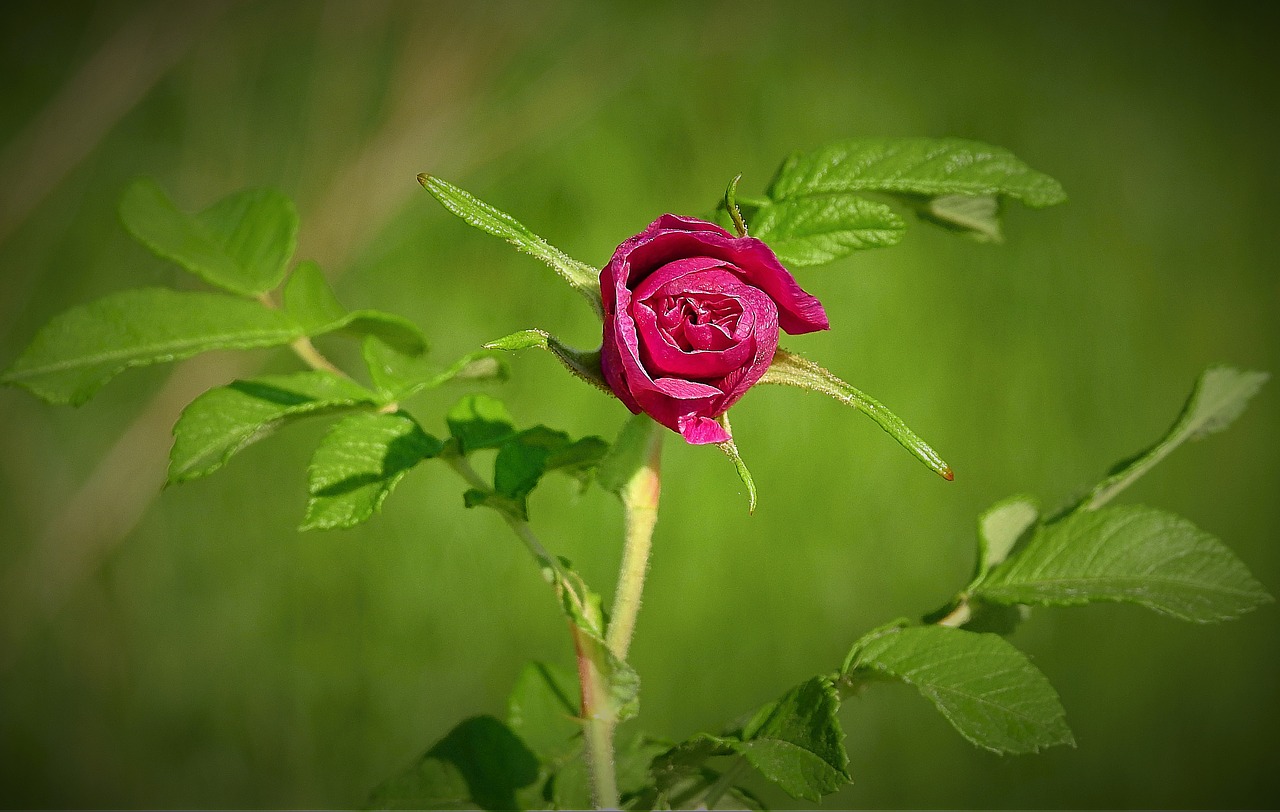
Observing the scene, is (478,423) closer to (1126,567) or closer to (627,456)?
(627,456)

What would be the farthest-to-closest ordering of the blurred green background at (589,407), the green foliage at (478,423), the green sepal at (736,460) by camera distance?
the blurred green background at (589,407)
the green foliage at (478,423)
the green sepal at (736,460)

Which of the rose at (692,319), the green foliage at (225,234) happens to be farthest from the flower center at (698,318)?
the green foliage at (225,234)

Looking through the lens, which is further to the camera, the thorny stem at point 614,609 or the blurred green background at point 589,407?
the blurred green background at point 589,407

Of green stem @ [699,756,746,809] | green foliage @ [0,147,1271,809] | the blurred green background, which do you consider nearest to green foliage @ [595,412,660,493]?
green foliage @ [0,147,1271,809]

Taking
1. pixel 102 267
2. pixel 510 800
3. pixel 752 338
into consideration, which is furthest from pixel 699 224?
pixel 102 267

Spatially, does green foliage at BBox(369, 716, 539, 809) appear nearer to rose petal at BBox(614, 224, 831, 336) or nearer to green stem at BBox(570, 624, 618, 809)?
green stem at BBox(570, 624, 618, 809)

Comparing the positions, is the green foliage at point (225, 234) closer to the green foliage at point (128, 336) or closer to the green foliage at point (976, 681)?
the green foliage at point (128, 336)
